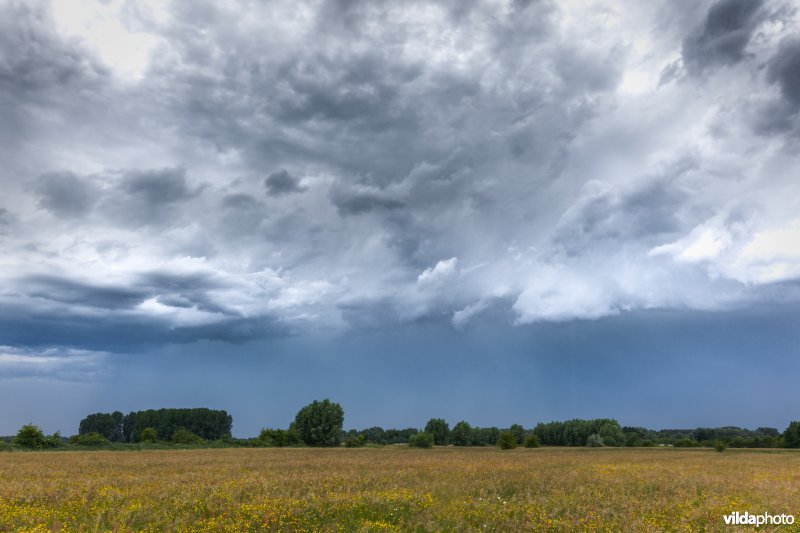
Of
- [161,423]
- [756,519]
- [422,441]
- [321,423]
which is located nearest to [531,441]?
[422,441]

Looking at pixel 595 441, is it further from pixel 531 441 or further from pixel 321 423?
pixel 321 423

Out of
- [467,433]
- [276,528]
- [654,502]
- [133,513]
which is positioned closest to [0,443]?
[133,513]

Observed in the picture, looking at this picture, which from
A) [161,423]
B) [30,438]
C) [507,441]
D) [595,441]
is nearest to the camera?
[30,438]

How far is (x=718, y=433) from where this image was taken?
17062 cm

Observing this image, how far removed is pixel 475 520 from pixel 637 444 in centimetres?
12464

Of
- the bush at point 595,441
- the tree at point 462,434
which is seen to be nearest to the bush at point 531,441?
the bush at point 595,441

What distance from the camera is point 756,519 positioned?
2094 centimetres

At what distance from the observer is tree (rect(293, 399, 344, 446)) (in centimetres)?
11925

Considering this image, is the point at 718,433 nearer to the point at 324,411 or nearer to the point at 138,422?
the point at 324,411

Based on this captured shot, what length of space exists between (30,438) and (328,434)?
62025 millimetres

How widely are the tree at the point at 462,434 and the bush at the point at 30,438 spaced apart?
104 meters

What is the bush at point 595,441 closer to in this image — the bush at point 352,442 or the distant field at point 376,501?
the bush at point 352,442

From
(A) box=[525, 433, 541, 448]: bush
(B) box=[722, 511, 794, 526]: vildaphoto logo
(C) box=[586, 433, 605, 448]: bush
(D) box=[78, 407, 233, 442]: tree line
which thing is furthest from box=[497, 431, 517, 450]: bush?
(D) box=[78, 407, 233, 442]: tree line

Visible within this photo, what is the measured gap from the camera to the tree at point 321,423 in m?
119
